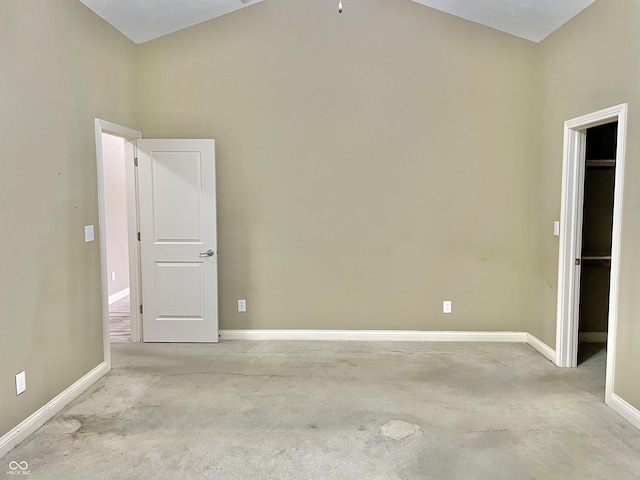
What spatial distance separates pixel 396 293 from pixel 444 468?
2.16 meters

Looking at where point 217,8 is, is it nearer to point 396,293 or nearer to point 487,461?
point 396,293

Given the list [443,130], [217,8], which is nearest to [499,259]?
[443,130]

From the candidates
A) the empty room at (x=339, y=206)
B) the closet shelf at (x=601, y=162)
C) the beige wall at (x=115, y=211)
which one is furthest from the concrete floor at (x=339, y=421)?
the beige wall at (x=115, y=211)

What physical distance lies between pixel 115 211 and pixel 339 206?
12.0 ft

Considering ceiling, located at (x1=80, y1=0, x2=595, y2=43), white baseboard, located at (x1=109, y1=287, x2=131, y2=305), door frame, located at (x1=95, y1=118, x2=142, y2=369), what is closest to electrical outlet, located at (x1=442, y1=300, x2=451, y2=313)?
ceiling, located at (x1=80, y1=0, x2=595, y2=43)

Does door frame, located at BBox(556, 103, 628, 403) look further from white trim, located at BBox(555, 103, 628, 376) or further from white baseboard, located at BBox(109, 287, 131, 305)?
white baseboard, located at BBox(109, 287, 131, 305)

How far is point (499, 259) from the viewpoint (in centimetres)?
428

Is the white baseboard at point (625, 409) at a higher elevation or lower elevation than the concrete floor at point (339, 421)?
higher

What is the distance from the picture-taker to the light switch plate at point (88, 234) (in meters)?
3.30

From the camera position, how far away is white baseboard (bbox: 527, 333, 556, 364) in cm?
379

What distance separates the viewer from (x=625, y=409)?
9.16 feet

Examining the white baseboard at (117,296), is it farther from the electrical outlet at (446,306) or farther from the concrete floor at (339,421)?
the electrical outlet at (446,306)

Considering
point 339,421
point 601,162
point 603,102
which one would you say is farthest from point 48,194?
point 601,162

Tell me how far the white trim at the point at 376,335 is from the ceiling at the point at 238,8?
290 cm
